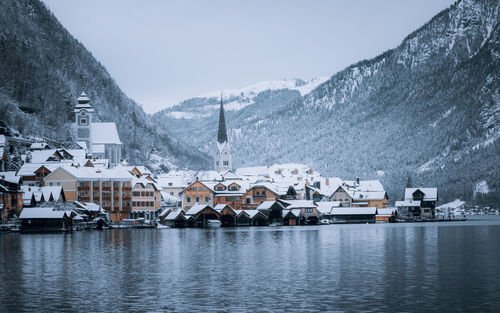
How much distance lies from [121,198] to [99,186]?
6051mm

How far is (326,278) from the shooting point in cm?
4612

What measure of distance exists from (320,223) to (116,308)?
130212mm

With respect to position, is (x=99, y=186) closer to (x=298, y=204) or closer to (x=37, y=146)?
(x=37, y=146)

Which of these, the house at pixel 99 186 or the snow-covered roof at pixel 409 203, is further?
the snow-covered roof at pixel 409 203

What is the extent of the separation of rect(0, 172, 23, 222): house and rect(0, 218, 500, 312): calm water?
41.6 metres

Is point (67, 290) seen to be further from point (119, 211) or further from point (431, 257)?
point (119, 211)

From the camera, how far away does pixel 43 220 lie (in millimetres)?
112688

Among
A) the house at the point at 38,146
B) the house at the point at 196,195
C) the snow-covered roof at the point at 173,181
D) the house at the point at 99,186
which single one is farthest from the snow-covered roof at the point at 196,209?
the snow-covered roof at the point at 173,181

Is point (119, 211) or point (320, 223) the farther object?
point (320, 223)

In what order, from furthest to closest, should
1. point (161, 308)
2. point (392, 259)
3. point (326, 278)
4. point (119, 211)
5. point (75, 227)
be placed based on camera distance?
1. point (119, 211)
2. point (75, 227)
3. point (392, 259)
4. point (326, 278)
5. point (161, 308)

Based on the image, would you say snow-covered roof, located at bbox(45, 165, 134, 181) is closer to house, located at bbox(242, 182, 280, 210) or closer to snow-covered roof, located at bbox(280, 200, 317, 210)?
house, located at bbox(242, 182, 280, 210)

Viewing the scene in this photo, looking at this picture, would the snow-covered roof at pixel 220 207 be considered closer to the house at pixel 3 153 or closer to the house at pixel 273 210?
the house at pixel 273 210

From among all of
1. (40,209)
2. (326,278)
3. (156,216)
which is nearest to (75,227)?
(40,209)

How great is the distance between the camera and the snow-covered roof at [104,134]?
189750 mm
